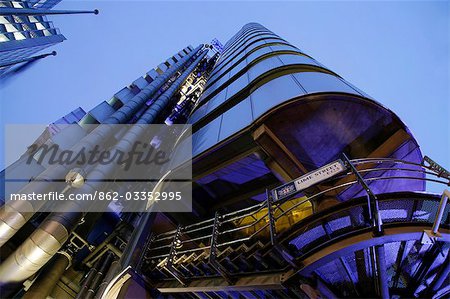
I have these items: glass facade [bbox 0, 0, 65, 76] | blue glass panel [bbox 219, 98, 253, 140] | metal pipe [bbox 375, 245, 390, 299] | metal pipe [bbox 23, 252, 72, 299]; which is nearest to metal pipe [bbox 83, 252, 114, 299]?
metal pipe [bbox 23, 252, 72, 299]

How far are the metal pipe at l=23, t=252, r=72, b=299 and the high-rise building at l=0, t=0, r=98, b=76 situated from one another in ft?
62.6

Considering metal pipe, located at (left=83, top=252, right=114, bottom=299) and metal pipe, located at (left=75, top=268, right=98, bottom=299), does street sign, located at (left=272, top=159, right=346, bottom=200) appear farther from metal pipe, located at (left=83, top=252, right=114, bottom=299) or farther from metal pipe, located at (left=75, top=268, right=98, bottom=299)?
metal pipe, located at (left=75, top=268, right=98, bottom=299)

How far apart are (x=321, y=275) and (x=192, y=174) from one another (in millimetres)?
5275

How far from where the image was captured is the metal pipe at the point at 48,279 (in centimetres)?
668

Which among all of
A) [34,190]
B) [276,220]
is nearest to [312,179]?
[276,220]

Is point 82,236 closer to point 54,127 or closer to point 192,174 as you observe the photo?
point 192,174

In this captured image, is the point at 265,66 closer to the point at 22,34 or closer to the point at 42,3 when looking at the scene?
the point at 22,34

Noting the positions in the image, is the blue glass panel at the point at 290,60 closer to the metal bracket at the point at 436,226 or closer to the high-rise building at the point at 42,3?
the metal bracket at the point at 436,226

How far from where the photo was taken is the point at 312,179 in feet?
13.4

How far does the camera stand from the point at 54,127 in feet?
40.2

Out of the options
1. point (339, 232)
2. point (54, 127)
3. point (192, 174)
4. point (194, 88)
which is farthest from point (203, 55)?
point (339, 232)

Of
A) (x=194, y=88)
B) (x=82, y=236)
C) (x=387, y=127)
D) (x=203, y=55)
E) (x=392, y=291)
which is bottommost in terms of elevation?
(x=82, y=236)

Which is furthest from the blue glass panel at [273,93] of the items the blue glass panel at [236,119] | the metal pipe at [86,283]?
the metal pipe at [86,283]

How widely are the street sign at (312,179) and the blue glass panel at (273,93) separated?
10.6 feet
